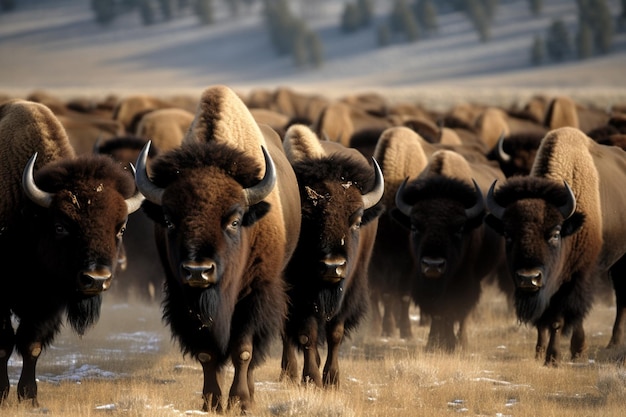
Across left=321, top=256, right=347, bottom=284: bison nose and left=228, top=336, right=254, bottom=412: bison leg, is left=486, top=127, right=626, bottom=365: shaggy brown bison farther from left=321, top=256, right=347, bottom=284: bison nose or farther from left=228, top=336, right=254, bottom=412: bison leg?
left=228, top=336, right=254, bottom=412: bison leg

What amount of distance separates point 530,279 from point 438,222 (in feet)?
4.35

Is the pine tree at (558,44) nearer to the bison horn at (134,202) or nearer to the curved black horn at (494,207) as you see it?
the curved black horn at (494,207)

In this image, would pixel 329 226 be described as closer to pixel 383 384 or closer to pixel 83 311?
pixel 383 384

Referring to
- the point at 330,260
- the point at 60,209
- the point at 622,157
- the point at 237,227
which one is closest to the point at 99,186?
the point at 60,209

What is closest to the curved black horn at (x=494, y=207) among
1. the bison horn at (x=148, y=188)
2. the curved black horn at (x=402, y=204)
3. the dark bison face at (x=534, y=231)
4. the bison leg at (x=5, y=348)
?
the dark bison face at (x=534, y=231)

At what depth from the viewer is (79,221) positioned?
6.68 m

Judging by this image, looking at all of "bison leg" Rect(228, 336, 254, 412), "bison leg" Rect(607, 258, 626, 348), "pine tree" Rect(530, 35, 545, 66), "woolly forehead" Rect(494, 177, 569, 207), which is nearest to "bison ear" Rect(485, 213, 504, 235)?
"woolly forehead" Rect(494, 177, 569, 207)

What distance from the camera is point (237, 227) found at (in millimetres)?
6398

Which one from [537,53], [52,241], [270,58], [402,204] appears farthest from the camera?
[270,58]

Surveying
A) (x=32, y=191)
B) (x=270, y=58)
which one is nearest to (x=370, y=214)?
(x=32, y=191)

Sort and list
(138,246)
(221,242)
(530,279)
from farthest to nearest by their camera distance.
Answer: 1. (138,246)
2. (530,279)
3. (221,242)

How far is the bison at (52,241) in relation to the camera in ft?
21.9

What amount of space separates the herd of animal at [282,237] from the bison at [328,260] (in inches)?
0.6

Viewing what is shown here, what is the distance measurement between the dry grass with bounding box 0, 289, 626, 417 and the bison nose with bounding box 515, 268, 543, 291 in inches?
31.9
